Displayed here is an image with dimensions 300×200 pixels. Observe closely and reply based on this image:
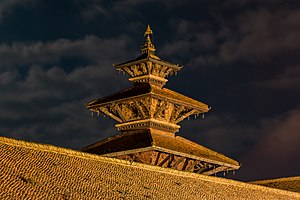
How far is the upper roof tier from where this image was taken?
1713 inches

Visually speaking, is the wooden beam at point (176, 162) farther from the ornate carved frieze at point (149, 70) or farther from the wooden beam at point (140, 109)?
the ornate carved frieze at point (149, 70)

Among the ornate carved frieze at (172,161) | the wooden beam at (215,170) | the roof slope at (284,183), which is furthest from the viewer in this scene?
the roof slope at (284,183)

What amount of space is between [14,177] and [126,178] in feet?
21.2

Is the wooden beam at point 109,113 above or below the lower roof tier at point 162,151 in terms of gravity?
above

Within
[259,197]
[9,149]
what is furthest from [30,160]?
[259,197]

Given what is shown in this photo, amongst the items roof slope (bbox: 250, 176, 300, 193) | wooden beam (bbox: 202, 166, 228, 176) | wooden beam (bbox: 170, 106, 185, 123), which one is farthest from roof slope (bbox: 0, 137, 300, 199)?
roof slope (bbox: 250, 176, 300, 193)

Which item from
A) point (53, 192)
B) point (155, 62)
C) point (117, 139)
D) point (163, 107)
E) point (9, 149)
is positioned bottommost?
point (53, 192)

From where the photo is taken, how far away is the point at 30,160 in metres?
23.5

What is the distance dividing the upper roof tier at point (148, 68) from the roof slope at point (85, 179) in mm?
13024

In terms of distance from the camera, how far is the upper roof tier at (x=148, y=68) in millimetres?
43500

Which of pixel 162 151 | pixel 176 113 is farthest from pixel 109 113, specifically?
pixel 162 151

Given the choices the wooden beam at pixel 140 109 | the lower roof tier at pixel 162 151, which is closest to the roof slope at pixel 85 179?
the lower roof tier at pixel 162 151

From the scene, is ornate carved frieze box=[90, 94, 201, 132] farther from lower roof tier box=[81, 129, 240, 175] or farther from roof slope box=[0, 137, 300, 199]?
roof slope box=[0, 137, 300, 199]

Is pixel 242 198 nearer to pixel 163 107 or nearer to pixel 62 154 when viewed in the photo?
pixel 62 154
